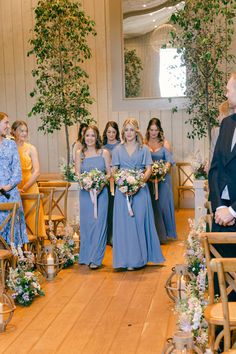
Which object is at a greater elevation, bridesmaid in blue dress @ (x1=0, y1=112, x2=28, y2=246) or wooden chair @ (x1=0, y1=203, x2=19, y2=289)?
bridesmaid in blue dress @ (x1=0, y1=112, x2=28, y2=246)

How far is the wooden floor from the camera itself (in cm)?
429

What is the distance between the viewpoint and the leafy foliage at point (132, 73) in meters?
10.2

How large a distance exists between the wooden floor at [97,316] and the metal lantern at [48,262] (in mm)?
90

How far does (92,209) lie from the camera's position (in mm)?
6750

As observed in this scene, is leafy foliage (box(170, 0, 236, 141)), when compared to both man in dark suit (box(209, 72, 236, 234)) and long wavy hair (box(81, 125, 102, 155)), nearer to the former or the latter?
long wavy hair (box(81, 125, 102, 155))

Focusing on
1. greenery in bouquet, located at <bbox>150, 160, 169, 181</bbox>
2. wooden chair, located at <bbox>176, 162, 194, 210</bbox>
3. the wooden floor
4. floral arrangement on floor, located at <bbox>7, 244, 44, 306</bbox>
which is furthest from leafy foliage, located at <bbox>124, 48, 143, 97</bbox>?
floral arrangement on floor, located at <bbox>7, 244, 44, 306</bbox>

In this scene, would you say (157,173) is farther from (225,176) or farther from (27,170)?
(225,176)

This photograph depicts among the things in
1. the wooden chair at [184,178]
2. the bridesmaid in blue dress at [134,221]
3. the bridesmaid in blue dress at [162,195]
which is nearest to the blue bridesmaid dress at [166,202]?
the bridesmaid in blue dress at [162,195]

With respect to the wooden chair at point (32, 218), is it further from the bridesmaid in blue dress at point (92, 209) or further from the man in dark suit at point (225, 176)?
the man in dark suit at point (225, 176)

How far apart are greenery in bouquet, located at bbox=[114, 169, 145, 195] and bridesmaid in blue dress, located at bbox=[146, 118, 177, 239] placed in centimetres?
134

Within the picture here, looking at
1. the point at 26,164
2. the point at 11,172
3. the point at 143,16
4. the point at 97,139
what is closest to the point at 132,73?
the point at 143,16

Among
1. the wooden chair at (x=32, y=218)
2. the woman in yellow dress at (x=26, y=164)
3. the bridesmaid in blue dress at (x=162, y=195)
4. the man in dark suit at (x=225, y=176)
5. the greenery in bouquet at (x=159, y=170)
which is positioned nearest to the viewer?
the man in dark suit at (x=225, y=176)

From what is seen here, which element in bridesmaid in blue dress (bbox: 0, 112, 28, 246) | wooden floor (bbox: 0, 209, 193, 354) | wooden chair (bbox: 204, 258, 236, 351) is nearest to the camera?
wooden chair (bbox: 204, 258, 236, 351)

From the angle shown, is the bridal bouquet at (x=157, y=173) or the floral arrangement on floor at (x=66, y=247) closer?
the floral arrangement on floor at (x=66, y=247)
